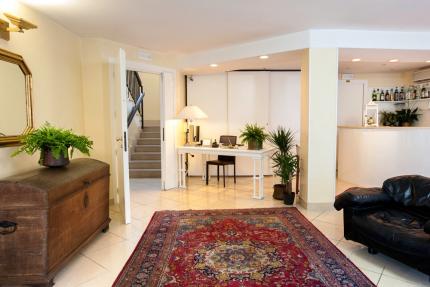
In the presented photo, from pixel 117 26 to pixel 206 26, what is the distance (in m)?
1.14

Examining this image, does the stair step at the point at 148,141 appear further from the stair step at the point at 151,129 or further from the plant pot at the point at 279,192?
the plant pot at the point at 279,192

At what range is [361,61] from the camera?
5.11 m

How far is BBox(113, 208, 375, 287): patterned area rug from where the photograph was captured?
88.7 inches

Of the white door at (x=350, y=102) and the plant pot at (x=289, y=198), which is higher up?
the white door at (x=350, y=102)

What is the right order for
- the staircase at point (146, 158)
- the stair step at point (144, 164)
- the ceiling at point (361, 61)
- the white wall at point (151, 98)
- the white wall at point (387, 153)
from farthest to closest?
the white wall at point (151, 98) → the stair step at point (144, 164) → the staircase at point (146, 158) → the white wall at point (387, 153) → the ceiling at point (361, 61)

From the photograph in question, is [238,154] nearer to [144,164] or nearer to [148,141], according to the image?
[144,164]

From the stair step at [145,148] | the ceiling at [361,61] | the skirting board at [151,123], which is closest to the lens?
the ceiling at [361,61]

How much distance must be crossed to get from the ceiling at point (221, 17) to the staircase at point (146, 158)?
305 cm

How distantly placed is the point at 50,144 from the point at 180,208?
2060mm

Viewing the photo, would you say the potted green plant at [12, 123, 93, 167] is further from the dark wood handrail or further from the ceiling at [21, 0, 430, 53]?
the dark wood handrail

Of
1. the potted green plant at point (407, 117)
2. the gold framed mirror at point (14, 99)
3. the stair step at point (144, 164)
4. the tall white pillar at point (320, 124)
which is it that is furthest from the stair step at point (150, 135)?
the potted green plant at point (407, 117)

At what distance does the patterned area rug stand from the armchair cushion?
807mm

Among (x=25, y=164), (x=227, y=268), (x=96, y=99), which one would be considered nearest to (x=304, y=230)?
(x=227, y=268)

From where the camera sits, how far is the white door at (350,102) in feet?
21.0
